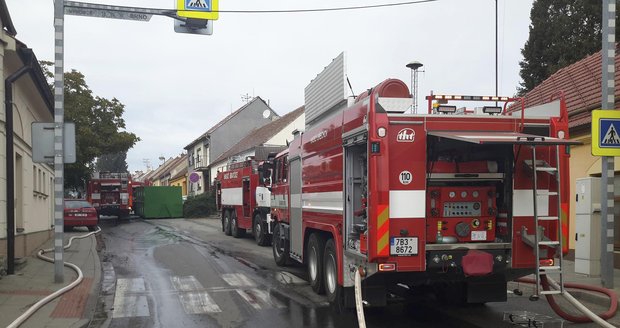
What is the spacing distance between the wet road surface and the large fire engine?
0.62 meters

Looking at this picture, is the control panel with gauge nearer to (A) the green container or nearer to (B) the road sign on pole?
(B) the road sign on pole

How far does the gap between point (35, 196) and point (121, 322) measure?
9.78m

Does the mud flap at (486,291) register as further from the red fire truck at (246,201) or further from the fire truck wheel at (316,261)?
the red fire truck at (246,201)

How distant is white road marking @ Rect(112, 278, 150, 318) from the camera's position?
26.3ft

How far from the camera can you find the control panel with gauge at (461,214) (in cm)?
677

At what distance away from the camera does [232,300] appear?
29.2ft

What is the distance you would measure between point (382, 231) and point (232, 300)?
356 centimetres

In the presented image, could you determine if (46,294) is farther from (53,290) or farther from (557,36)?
(557,36)

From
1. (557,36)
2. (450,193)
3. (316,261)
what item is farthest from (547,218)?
(557,36)

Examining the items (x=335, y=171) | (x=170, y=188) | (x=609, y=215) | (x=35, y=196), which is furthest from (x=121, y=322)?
(x=170, y=188)

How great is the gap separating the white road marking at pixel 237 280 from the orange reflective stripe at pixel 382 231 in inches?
178

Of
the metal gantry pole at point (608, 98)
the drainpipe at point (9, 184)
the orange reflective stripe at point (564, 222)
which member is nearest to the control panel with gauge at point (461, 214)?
the orange reflective stripe at point (564, 222)

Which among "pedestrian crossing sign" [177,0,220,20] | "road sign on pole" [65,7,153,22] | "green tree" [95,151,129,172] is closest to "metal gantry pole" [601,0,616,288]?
"pedestrian crossing sign" [177,0,220,20]

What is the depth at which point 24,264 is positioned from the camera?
37.8ft
